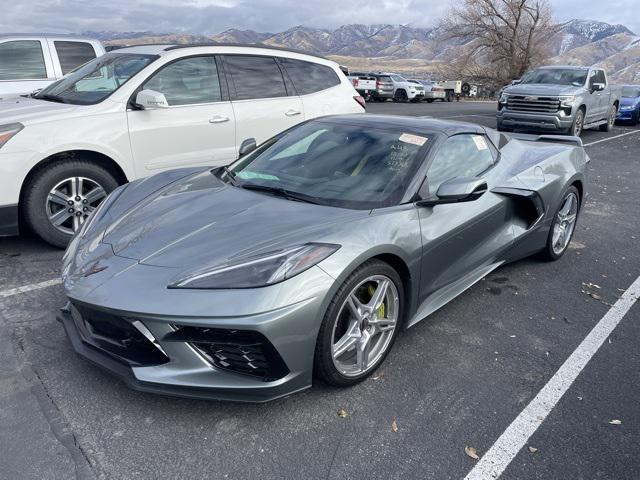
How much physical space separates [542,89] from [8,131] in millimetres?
11572

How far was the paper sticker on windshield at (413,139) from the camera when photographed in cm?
349

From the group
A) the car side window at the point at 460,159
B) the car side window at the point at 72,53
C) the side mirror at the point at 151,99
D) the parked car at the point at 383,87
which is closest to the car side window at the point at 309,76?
the side mirror at the point at 151,99

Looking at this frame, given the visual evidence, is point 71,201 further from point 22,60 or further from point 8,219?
point 22,60

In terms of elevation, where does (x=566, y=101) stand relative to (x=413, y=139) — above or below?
below

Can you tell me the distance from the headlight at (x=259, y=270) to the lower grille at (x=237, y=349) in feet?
0.68

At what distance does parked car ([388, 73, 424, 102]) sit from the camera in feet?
100

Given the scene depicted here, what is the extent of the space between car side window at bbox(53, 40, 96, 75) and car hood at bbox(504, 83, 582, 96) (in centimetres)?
937

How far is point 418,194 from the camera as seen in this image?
3.20 meters

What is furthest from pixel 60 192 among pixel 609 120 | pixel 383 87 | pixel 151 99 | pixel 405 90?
pixel 405 90

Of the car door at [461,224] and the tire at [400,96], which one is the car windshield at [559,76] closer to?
the car door at [461,224]

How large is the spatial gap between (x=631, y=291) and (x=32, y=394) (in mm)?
4288

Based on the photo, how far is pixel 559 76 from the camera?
13.4 m

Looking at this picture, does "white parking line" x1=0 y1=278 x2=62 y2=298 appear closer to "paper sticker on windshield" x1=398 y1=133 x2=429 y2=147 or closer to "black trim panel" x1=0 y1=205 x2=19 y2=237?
"black trim panel" x1=0 y1=205 x2=19 y2=237

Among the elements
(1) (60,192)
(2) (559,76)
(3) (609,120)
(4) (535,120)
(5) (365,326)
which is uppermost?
(1) (60,192)
